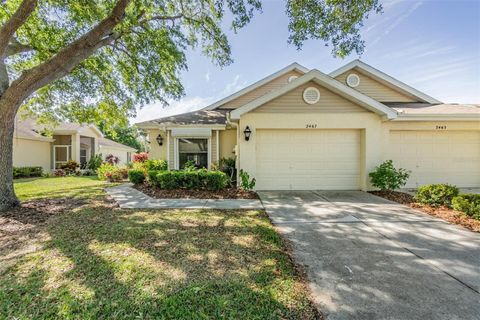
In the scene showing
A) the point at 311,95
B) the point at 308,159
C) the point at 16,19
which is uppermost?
the point at 16,19

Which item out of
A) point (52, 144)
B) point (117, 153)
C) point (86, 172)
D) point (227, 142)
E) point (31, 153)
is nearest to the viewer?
point (227, 142)

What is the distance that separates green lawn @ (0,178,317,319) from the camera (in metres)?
2.44

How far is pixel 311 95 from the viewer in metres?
9.10

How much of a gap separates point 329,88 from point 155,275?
8973 mm

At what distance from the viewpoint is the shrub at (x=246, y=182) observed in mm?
8852

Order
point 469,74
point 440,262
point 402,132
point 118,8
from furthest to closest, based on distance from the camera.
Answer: point 469,74 → point 402,132 → point 118,8 → point 440,262

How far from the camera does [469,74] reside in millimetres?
10336

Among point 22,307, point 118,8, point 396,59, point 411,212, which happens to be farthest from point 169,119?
point 396,59

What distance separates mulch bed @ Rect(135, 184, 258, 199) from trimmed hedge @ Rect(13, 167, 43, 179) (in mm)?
13188

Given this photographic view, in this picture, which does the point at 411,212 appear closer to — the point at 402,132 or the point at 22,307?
the point at 402,132

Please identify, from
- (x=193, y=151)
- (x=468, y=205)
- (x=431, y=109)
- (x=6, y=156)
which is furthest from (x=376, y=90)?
(x=6, y=156)

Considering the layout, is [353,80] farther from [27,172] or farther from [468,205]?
[27,172]

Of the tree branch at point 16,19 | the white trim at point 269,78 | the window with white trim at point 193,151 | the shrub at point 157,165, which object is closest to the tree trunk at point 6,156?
the tree branch at point 16,19

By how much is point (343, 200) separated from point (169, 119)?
9.16 metres
